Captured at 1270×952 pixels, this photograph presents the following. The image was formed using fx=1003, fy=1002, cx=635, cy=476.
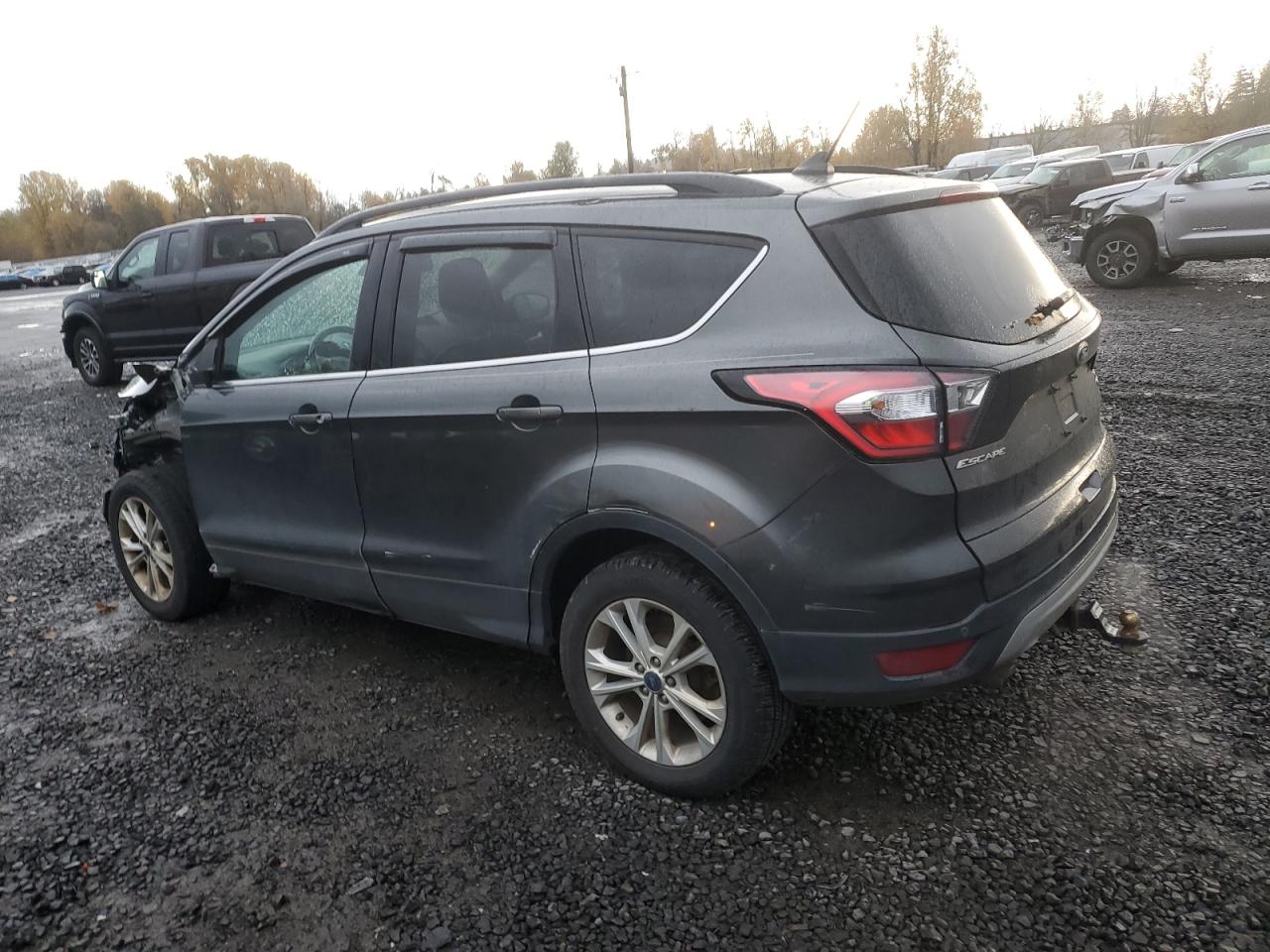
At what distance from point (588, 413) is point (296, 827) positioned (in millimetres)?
1528

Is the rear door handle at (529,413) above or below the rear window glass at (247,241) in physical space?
below

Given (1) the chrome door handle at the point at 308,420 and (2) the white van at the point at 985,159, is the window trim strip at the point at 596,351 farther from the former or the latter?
(2) the white van at the point at 985,159

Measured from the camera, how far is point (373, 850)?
9.46ft

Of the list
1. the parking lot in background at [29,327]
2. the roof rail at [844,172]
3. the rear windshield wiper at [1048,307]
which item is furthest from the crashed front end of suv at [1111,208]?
the parking lot in background at [29,327]

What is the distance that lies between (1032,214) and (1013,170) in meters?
6.92

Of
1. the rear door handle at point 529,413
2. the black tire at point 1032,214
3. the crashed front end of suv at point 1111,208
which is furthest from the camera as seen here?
the black tire at point 1032,214

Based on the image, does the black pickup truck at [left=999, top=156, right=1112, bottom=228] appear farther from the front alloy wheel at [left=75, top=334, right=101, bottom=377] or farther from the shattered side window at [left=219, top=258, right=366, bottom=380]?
the shattered side window at [left=219, top=258, right=366, bottom=380]

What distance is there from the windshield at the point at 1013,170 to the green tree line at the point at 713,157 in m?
25.2

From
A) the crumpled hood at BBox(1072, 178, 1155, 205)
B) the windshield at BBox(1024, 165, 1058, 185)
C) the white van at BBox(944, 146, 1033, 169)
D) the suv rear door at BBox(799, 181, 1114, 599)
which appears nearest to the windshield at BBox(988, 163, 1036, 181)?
the windshield at BBox(1024, 165, 1058, 185)

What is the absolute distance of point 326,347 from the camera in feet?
12.4

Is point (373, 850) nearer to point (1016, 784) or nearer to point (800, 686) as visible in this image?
point (800, 686)

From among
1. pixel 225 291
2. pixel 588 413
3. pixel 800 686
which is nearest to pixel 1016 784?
pixel 800 686

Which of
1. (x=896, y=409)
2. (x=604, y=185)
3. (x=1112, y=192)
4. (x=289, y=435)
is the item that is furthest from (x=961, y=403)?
(x=1112, y=192)

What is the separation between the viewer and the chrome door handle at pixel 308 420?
368 centimetres
